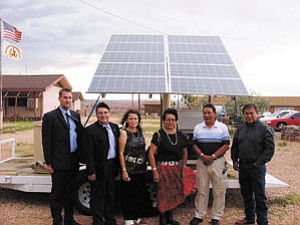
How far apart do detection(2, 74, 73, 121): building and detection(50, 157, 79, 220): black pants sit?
2668cm

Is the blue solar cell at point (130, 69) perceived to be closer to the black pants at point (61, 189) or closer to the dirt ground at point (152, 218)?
the black pants at point (61, 189)

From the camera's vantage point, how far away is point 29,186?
6059 mm

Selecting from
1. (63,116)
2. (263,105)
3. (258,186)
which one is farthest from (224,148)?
(263,105)

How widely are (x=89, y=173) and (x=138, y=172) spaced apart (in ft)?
2.23

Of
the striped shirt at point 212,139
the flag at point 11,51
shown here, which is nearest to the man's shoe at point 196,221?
the striped shirt at point 212,139

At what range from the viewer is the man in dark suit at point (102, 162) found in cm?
475

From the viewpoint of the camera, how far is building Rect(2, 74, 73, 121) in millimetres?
30953

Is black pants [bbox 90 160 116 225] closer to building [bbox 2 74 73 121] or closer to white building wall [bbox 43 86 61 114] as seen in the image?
building [bbox 2 74 73 121]

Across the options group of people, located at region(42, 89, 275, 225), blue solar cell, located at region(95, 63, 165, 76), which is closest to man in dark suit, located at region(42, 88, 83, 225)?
group of people, located at region(42, 89, 275, 225)

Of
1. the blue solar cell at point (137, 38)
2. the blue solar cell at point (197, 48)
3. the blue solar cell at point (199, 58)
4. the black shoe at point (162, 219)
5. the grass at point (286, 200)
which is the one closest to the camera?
the black shoe at point (162, 219)

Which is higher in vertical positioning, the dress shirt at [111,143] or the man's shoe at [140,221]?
the dress shirt at [111,143]

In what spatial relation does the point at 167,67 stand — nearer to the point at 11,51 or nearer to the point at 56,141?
the point at 56,141

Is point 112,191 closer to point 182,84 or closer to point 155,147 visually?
point 155,147

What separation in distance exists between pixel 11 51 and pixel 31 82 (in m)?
24.2
